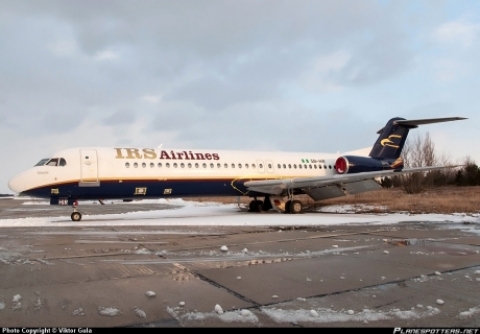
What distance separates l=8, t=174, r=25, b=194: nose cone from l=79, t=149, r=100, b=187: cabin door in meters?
2.15

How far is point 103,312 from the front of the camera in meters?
→ 3.87

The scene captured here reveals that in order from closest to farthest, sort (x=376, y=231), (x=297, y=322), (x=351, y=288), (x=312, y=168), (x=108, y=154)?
(x=297, y=322), (x=351, y=288), (x=376, y=231), (x=108, y=154), (x=312, y=168)

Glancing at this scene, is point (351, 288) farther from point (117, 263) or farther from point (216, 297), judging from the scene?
point (117, 263)

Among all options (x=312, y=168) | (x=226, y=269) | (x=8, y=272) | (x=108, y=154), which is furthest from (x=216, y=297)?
(x=312, y=168)

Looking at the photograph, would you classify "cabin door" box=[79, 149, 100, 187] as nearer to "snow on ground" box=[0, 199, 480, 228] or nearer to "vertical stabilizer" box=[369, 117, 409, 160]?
"snow on ground" box=[0, 199, 480, 228]

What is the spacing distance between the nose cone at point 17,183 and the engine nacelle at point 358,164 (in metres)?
16.5

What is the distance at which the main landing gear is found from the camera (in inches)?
786

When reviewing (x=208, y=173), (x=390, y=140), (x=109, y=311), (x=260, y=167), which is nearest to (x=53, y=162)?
(x=208, y=173)

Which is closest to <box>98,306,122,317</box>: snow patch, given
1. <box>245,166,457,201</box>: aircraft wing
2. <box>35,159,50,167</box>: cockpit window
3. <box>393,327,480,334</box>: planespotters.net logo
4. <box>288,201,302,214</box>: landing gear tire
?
<box>393,327,480,334</box>: planespotters.net logo

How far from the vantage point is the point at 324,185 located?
20172 mm

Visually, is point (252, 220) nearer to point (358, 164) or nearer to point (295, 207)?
point (295, 207)

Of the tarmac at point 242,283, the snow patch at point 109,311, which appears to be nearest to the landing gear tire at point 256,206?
the tarmac at point 242,283

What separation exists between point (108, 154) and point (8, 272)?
11.2m

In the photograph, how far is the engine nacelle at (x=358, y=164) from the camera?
2209 centimetres
